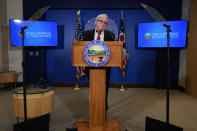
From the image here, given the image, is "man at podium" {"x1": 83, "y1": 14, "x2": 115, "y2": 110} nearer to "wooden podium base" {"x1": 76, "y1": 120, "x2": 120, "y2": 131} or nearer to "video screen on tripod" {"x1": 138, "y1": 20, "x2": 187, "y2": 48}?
"wooden podium base" {"x1": 76, "y1": 120, "x2": 120, "y2": 131}

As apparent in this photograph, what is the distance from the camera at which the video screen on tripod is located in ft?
13.8

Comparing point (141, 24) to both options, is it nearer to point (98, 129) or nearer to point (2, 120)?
point (98, 129)

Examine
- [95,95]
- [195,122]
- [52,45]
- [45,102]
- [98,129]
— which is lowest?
Answer: [195,122]

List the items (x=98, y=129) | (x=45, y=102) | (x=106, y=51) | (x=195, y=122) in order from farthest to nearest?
(x=195, y=122)
(x=45, y=102)
(x=98, y=129)
(x=106, y=51)

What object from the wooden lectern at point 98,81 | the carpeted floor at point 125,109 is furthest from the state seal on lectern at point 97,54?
the carpeted floor at point 125,109

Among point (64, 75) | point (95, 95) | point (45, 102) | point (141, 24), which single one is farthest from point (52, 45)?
point (95, 95)

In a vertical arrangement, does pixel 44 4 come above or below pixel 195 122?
above

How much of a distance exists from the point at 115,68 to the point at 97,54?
3.49 meters

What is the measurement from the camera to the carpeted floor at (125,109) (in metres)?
2.44

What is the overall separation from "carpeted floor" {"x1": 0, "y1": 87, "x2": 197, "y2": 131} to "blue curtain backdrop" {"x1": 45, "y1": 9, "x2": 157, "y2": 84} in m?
0.86

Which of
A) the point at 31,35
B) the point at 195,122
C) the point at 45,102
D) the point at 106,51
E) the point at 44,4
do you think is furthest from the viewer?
the point at 44,4

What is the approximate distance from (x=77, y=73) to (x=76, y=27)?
1284 mm

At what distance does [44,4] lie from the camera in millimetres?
4969

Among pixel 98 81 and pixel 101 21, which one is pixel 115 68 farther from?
pixel 98 81
